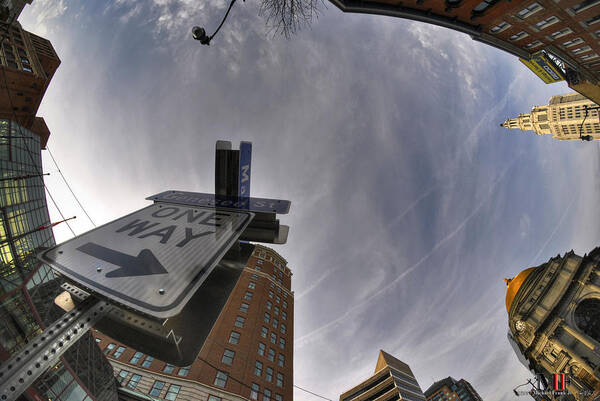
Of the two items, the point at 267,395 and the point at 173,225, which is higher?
the point at 267,395

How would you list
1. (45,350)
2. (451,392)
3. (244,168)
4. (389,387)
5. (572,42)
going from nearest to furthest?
(45,350) → (244,168) → (572,42) → (389,387) → (451,392)

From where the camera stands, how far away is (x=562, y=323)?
3002 centimetres

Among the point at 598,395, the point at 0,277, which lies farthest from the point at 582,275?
the point at 0,277

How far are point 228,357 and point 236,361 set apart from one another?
3.75 feet

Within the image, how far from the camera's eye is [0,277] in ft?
82.2

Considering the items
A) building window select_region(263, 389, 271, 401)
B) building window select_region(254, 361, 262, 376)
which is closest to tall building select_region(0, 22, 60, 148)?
building window select_region(254, 361, 262, 376)

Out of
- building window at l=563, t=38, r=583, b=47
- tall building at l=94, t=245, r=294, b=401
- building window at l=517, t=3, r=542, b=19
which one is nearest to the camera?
building window at l=517, t=3, r=542, b=19

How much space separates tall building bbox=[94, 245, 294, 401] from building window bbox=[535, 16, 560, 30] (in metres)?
41.2

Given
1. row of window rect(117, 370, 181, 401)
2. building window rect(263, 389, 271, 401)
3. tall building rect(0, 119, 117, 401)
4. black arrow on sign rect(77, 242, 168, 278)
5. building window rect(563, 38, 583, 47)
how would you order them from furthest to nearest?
1. building window rect(263, 389, 271, 401)
2. row of window rect(117, 370, 181, 401)
3. building window rect(563, 38, 583, 47)
4. tall building rect(0, 119, 117, 401)
5. black arrow on sign rect(77, 242, 168, 278)

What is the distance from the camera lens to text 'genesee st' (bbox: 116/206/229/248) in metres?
2.82

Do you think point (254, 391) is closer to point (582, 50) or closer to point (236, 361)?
point (236, 361)

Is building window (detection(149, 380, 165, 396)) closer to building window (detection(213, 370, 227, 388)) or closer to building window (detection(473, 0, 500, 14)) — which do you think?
building window (detection(213, 370, 227, 388))

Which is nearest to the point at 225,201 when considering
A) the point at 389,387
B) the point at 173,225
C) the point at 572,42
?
the point at 173,225

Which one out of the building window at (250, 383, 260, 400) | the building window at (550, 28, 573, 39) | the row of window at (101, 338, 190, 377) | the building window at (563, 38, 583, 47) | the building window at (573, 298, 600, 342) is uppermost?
the building window at (563, 38, 583, 47)
